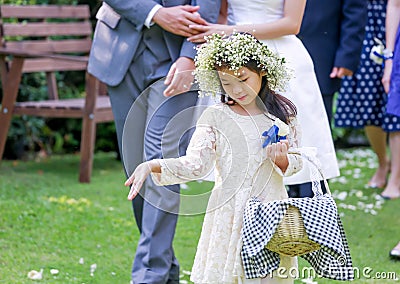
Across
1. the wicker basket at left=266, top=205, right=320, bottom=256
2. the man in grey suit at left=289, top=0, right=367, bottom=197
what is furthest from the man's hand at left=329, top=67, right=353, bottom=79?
the wicker basket at left=266, top=205, right=320, bottom=256

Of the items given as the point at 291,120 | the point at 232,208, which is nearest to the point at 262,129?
the point at 291,120

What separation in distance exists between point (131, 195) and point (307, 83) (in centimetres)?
132

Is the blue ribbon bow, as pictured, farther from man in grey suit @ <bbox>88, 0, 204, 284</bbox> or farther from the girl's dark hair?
man in grey suit @ <bbox>88, 0, 204, 284</bbox>

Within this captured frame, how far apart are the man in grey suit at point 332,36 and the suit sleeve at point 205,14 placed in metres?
1.08

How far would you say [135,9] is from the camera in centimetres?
334

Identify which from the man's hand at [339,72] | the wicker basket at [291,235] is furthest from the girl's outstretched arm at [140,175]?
the man's hand at [339,72]

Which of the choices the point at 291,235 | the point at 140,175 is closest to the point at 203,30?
the point at 140,175

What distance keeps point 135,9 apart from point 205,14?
0.29m

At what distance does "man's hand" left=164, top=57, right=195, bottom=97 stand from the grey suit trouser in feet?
0.22

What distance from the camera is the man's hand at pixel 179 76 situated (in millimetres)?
3229

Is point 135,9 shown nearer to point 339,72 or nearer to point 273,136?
point 273,136

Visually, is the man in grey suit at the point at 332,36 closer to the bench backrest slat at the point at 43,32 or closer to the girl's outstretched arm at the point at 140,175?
the girl's outstretched arm at the point at 140,175

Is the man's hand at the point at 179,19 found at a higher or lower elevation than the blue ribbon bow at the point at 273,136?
higher

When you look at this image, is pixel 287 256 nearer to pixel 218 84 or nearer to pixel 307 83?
pixel 218 84
